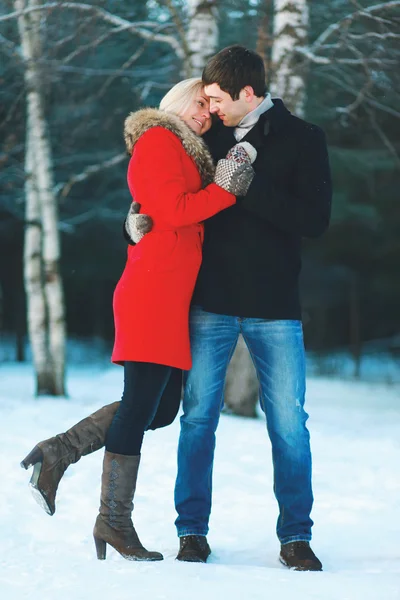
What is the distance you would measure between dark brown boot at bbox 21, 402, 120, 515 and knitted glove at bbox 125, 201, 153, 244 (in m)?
0.69

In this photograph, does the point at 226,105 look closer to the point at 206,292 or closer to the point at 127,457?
the point at 206,292

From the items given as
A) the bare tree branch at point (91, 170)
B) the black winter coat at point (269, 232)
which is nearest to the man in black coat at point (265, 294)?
the black winter coat at point (269, 232)

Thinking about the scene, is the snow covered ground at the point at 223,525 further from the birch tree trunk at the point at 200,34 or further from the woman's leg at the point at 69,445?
the birch tree trunk at the point at 200,34

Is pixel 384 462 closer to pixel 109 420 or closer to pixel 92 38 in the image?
pixel 109 420

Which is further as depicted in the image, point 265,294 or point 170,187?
point 265,294

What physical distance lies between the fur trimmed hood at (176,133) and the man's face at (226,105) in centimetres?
13

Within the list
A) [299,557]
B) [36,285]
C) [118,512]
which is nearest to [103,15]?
[36,285]

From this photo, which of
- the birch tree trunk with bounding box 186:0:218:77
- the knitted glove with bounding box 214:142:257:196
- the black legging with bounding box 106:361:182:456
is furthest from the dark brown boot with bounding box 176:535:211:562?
the birch tree trunk with bounding box 186:0:218:77

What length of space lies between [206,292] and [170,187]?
1.54 feet

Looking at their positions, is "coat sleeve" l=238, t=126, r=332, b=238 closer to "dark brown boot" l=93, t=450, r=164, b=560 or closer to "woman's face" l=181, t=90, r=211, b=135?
"woman's face" l=181, t=90, r=211, b=135

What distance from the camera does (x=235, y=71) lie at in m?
3.46

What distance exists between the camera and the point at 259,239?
357cm

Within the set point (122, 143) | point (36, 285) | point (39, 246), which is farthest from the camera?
point (122, 143)

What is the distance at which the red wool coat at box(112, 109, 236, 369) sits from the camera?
3.38 metres
